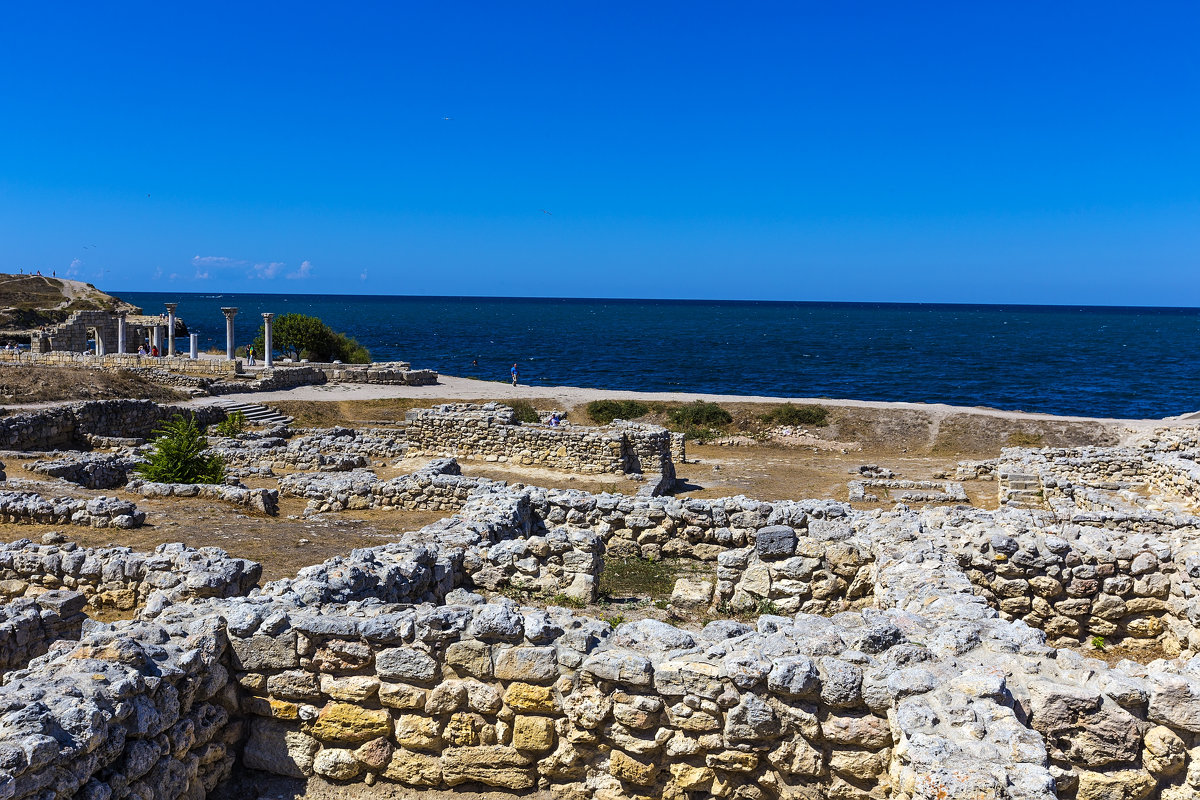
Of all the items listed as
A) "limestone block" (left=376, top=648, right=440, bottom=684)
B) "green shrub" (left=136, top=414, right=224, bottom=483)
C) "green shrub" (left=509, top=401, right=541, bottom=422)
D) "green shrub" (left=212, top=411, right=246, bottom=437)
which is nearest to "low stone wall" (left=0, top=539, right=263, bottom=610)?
"limestone block" (left=376, top=648, right=440, bottom=684)

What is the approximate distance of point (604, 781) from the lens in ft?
17.9

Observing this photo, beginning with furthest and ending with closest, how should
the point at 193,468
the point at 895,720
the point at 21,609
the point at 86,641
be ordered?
the point at 193,468 → the point at 21,609 → the point at 86,641 → the point at 895,720

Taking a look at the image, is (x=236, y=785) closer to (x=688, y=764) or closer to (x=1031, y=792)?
(x=688, y=764)

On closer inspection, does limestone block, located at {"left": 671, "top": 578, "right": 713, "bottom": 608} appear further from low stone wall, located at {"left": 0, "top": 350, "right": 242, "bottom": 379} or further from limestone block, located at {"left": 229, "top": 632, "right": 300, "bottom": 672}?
low stone wall, located at {"left": 0, "top": 350, "right": 242, "bottom": 379}

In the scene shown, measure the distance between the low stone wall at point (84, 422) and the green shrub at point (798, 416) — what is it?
73.1ft

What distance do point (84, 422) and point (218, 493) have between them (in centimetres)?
1521

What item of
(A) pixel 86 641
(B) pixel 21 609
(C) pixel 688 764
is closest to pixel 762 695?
(C) pixel 688 764

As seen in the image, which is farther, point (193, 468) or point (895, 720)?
point (193, 468)

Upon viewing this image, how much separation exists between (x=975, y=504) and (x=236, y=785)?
19.0m

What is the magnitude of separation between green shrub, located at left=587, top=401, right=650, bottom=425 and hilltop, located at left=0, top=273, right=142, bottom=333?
4578cm

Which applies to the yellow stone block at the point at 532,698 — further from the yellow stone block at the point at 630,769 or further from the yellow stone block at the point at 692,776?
the yellow stone block at the point at 692,776

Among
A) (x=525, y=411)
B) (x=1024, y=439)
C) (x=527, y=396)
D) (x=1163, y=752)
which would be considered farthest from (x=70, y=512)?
(x=1024, y=439)

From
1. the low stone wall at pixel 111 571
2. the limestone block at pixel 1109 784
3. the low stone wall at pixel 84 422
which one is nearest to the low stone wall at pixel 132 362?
the low stone wall at pixel 84 422

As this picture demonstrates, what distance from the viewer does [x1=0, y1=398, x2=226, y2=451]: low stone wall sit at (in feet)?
79.3
